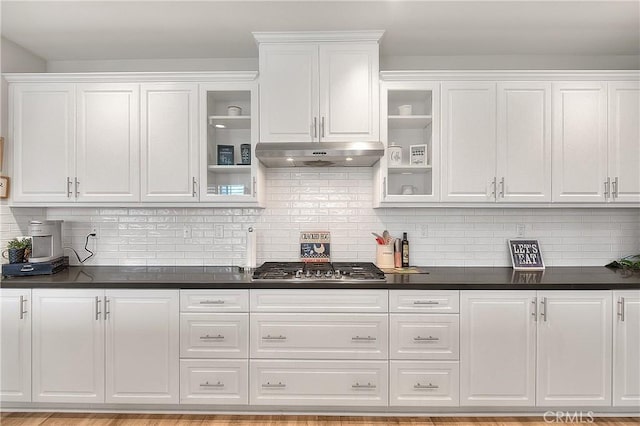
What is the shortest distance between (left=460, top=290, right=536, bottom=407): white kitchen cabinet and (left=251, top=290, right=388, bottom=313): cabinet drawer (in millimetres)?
572

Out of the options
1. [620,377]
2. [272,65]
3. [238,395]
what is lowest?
[238,395]

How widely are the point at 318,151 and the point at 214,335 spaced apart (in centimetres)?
144

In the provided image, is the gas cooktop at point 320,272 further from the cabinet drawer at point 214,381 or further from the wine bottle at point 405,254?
the cabinet drawer at point 214,381

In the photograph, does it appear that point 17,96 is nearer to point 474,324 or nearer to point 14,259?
point 14,259

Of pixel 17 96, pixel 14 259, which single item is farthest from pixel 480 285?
pixel 17 96

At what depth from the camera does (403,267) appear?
2.84 meters

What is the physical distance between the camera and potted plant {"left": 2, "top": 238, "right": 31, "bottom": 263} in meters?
2.53

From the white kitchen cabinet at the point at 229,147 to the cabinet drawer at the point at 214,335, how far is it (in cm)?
87

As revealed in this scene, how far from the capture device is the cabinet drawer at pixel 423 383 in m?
2.29

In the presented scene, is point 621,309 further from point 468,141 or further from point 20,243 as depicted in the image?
point 20,243

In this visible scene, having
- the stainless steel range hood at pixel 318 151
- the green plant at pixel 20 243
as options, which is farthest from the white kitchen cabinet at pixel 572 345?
the green plant at pixel 20 243

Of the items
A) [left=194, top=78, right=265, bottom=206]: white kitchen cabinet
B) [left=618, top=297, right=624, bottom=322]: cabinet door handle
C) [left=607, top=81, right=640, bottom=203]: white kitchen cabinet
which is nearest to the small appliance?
[left=194, top=78, right=265, bottom=206]: white kitchen cabinet

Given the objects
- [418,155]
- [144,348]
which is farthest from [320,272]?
[144,348]

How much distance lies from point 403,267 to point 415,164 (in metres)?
0.84
